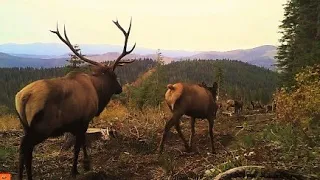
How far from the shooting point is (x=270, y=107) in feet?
71.8

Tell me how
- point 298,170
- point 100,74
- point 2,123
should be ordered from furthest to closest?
point 2,123 < point 100,74 < point 298,170

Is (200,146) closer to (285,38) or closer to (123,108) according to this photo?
(123,108)

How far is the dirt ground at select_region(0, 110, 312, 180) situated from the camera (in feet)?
19.2

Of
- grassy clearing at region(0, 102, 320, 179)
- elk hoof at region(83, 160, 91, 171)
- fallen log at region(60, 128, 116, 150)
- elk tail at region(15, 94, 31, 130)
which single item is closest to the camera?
grassy clearing at region(0, 102, 320, 179)

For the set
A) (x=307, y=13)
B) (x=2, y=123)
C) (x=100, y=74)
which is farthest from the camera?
(x=307, y=13)

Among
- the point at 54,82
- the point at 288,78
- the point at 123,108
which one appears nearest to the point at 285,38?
the point at 288,78

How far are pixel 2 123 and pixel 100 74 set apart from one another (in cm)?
799

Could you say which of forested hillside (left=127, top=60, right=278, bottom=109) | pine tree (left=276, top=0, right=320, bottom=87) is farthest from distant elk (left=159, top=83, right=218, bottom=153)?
forested hillside (left=127, top=60, right=278, bottom=109)

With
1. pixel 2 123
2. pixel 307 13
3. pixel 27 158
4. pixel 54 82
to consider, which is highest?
pixel 307 13

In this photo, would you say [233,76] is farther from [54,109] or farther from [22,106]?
→ [22,106]

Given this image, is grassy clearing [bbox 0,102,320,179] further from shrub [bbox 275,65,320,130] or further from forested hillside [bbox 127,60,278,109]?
forested hillside [bbox 127,60,278,109]

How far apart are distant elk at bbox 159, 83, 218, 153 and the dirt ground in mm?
589

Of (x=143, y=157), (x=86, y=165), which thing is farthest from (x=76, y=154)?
(x=143, y=157)

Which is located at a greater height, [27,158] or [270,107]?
[27,158]
